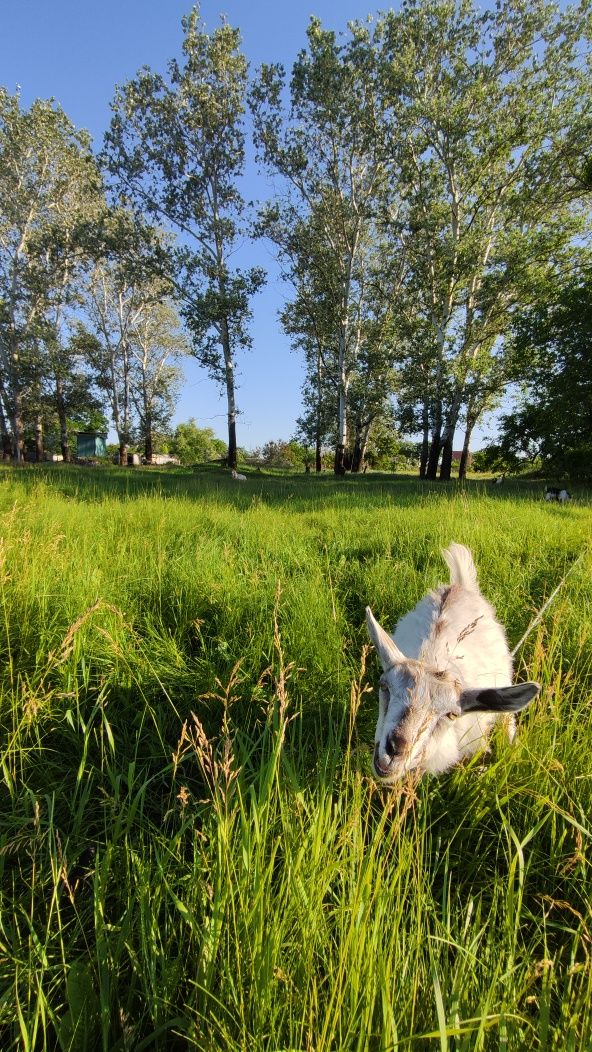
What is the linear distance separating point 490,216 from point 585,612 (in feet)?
90.0

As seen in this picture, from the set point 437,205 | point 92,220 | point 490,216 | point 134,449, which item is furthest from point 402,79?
point 134,449

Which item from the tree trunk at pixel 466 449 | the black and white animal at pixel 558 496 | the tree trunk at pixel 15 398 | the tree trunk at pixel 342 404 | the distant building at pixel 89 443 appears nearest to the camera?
the black and white animal at pixel 558 496

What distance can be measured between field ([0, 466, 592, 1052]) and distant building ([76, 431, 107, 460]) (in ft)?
162

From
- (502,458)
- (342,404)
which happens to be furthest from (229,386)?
(502,458)

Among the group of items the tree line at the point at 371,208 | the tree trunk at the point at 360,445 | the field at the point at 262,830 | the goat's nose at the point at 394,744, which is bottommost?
the field at the point at 262,830

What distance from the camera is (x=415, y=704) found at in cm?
188

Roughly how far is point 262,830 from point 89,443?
5429 cm

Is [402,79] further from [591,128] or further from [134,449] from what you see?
[134,449]

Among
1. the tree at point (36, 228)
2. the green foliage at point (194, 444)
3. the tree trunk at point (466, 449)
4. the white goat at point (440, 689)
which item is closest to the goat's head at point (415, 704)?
the white goat at point (440, 689)

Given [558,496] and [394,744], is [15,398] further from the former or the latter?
[394,744]

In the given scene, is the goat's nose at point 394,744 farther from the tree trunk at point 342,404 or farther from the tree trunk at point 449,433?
the tree trunk at point 342,404

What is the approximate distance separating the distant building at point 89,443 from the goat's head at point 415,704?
5290 centimetres

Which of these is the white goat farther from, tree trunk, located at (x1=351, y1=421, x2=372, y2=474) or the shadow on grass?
tree trunk, located at (x1=351, y1=421, x2=372, y2=474)

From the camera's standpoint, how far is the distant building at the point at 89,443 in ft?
160
